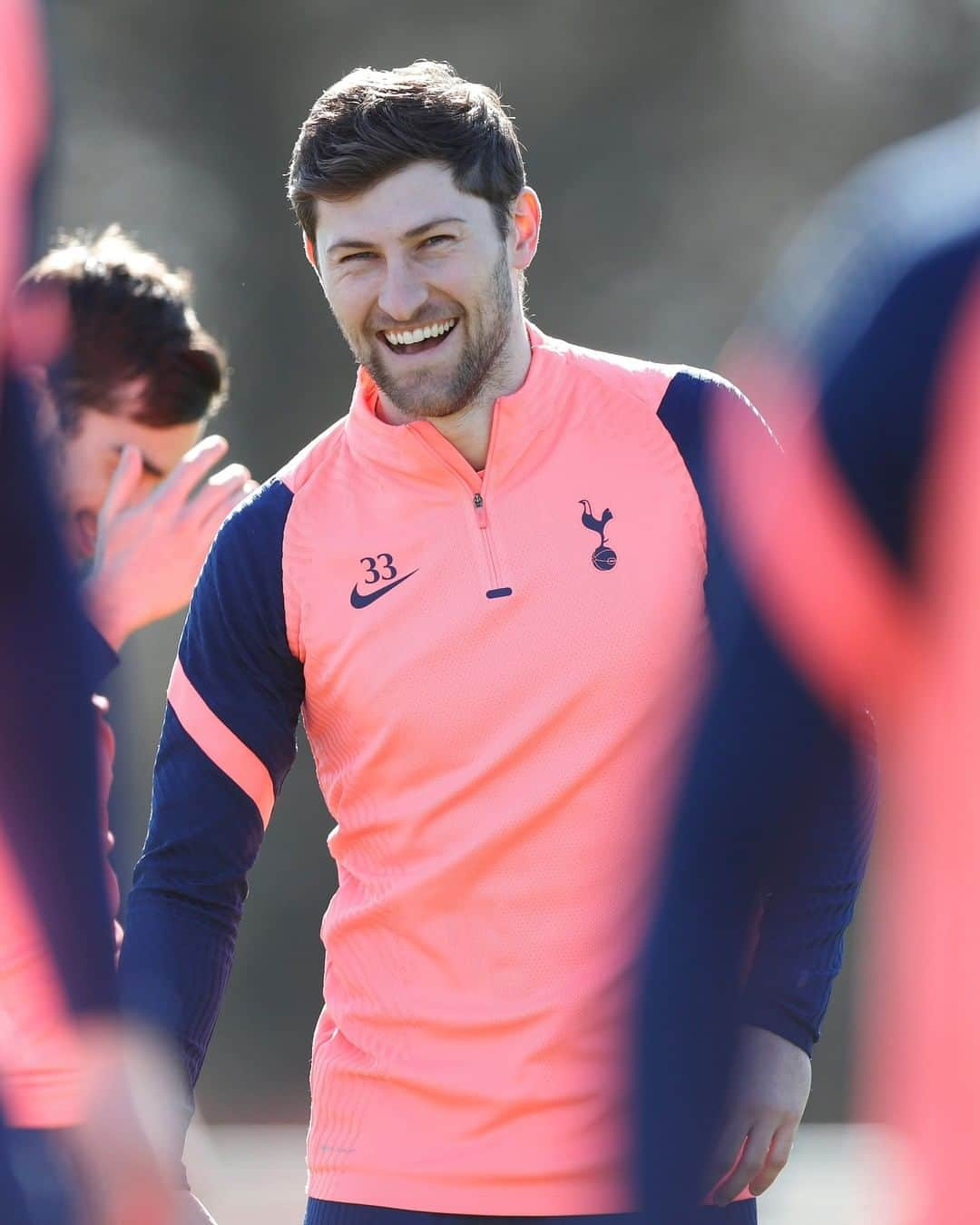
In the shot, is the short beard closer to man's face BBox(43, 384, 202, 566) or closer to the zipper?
the zipper

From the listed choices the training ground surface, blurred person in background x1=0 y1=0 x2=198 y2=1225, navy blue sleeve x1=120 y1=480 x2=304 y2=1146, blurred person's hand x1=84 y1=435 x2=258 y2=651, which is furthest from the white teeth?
the training ground surface

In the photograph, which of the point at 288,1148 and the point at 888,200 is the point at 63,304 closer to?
the point at 888,200

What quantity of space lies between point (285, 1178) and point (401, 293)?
374 cm

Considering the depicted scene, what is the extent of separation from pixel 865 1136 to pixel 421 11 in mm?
6080

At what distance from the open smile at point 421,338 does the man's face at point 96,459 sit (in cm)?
44

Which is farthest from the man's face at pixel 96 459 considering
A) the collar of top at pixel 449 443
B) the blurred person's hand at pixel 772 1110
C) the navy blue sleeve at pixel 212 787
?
the blurred person's hand at pixel 772 1110

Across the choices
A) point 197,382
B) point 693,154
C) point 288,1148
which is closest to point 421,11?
point 693,154

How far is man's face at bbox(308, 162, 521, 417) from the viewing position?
2.24m

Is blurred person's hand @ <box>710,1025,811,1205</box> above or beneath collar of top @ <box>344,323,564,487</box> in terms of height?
beneath

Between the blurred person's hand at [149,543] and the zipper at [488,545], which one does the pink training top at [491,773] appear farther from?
the blurred person's hand at [149,543]

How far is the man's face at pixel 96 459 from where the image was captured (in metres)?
2.47

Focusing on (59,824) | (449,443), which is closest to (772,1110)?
(59,824)

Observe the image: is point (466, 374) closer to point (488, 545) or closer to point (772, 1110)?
point (488, 545)

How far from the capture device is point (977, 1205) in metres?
0.83
